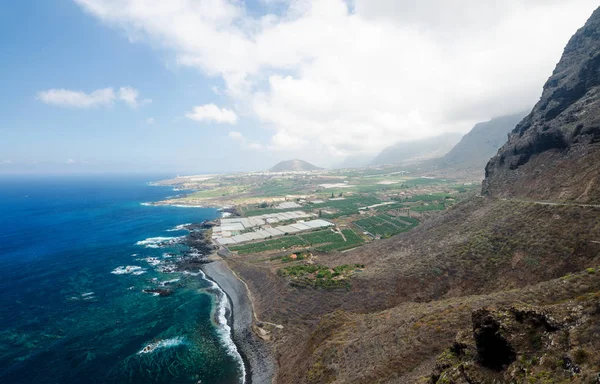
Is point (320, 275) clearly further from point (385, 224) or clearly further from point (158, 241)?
point (158, 241)

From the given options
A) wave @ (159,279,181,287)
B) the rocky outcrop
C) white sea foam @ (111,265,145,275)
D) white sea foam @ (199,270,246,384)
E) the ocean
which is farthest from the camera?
white sea foam @ (111,265,145,275)

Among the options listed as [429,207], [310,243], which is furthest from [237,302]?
[429,207]

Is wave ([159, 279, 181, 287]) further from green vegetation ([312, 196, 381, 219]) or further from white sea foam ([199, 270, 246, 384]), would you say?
green vegetation ([312, 196, 381, 219])

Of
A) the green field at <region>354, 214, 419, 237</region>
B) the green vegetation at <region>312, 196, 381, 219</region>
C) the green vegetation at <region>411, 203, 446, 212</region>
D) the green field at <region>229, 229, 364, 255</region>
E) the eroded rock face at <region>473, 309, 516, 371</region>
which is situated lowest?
the green field at <region>229, 229, 364, 255</region>

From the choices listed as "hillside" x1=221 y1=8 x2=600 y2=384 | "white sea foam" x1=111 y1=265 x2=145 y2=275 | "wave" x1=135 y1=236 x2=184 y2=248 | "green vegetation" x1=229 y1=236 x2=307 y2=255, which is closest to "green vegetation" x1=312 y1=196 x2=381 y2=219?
"green vegetation" x1=229 y1=236 x2=307 y2=255

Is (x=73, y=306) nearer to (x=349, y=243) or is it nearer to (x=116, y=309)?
(x=116, y=309)

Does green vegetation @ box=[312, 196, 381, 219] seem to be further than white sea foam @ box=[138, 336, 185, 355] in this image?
Yes
